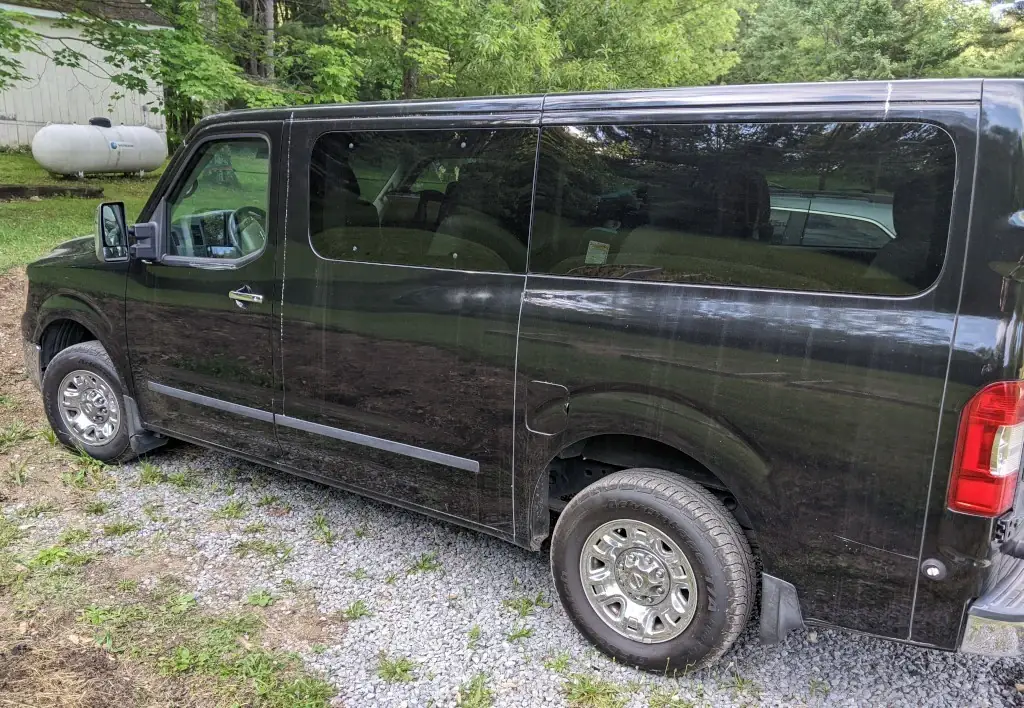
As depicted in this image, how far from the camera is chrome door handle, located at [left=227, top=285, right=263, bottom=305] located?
366 cm

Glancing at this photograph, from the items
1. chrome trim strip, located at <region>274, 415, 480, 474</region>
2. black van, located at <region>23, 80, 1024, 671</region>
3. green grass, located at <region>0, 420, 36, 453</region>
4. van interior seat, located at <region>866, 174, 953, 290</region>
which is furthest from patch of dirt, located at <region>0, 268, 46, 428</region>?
van interior seat, located at <region>866, 174, 953, 290</region>

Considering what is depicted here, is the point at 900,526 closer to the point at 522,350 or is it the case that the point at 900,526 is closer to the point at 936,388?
the point at 936,388

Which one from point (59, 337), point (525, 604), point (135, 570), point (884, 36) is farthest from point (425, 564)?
point (884, 36)

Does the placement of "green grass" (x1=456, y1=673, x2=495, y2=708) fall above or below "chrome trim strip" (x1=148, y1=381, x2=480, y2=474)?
below

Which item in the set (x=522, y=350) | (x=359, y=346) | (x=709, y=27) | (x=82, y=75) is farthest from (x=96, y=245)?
(x=82, y=75)

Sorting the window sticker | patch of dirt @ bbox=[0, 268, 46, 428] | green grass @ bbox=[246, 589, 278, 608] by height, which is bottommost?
green grass @ bbox=[246, 589, 278, 608]

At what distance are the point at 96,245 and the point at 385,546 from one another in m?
2.21

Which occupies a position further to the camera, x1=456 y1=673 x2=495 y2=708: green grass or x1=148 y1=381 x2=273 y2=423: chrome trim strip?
x1=148 y1=381 x2=273 y2=423: chrome trim strip

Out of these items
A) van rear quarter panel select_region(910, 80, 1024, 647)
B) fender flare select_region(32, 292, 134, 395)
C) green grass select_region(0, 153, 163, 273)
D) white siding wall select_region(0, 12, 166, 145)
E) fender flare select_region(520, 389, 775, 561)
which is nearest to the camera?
van rear quarter panel select_region(910, 80, 1024, 647)

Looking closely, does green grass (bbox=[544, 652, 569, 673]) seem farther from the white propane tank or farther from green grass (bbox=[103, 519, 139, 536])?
the white propane tank

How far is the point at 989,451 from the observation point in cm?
216

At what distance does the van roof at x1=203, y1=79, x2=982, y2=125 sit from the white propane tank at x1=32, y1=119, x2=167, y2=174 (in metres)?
15.5

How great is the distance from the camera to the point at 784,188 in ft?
8.05

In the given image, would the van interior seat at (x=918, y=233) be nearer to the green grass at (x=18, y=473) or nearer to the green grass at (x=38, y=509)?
the green grass at (x=38, y=509)
